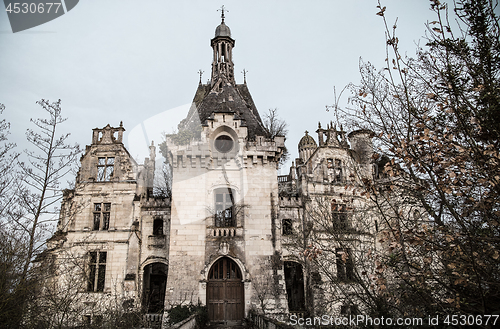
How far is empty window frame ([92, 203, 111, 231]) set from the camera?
22.7m

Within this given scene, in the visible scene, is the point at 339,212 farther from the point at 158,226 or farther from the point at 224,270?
the point at 158,226

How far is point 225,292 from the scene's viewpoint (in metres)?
18.5

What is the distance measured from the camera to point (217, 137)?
2098 cm

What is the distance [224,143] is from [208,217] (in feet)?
14.5

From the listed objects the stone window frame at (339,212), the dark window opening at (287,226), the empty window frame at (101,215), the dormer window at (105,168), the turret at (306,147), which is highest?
the turret at (306,147)

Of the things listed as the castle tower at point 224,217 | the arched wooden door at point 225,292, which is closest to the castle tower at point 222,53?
the castle tower at point 224,217

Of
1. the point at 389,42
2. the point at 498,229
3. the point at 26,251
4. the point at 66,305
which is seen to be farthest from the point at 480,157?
the point at 26,251

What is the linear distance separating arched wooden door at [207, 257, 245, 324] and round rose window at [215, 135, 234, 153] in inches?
238

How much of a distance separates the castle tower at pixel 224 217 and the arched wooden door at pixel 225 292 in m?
0.05

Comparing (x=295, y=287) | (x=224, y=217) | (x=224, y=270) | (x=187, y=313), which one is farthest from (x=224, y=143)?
(x=295, y=287)

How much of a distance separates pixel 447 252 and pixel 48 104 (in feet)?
51.2

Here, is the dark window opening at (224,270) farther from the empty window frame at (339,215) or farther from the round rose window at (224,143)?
the round rose window at (224,143)

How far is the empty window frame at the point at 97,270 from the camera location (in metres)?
21.6

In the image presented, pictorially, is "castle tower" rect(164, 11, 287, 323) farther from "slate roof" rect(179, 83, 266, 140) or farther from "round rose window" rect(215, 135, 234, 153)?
"slate roof" rect(179, 83, 266, 140)
